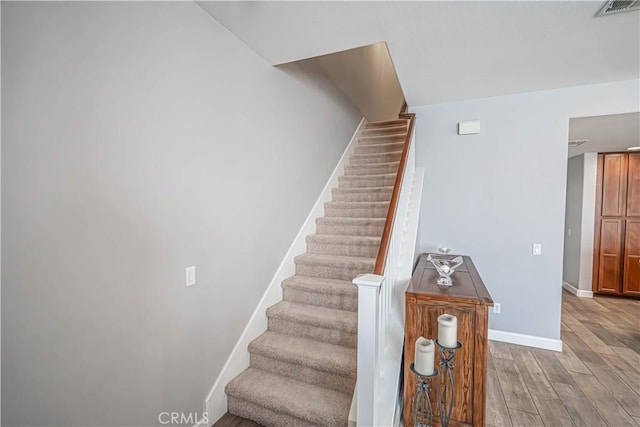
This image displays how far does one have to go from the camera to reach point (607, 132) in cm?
338

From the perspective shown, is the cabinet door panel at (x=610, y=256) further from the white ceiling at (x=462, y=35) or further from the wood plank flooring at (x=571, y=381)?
the white ceiling at (x=462, y=35)

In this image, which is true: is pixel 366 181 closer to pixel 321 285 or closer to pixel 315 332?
pixel 321 285

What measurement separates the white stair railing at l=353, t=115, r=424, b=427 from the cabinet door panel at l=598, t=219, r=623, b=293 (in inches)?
164

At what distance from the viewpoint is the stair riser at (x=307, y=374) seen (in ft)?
6.17

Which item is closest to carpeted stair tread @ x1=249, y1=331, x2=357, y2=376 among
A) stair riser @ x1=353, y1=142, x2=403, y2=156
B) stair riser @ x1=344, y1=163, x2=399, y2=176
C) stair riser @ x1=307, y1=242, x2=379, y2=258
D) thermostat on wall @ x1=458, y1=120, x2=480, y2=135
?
stair riser @ x1=307, y1=242, x2=379, y2=258

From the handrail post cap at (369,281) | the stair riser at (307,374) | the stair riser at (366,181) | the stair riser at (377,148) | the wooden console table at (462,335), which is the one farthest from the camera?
the stair riser at (377,148)

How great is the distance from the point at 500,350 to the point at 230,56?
142 inches

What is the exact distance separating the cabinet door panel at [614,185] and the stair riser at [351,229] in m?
4.23

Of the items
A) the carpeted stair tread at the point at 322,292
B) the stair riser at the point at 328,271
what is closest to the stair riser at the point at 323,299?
the carpeted stair tread at the point at 322,292

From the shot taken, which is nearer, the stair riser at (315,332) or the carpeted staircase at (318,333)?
the carpeted staircase at (318,333)

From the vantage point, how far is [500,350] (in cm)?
289

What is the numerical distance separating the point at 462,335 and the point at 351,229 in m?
1.51

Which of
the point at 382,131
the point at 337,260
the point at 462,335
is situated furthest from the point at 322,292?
the point at 382,131

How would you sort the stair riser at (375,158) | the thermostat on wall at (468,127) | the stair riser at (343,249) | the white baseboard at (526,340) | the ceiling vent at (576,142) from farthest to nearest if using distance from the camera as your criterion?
the stair riser at (375,158) → the ceiling vent at (576,142) → the thermostat on wall at (468,127) → the white baseboard at (526,340) → the stair riser at (343,249)
